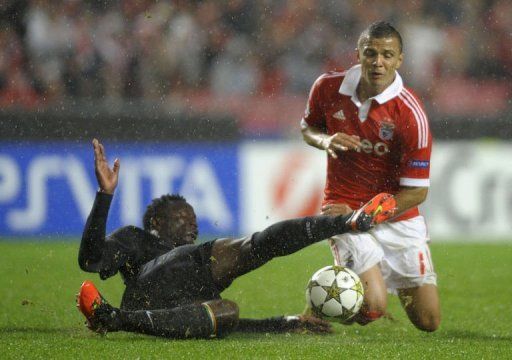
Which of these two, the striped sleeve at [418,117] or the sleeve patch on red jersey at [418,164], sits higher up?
the striped sleeve at [418,117]

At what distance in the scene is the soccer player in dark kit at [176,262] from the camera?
5.75 m

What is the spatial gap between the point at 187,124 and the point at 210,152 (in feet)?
1.35

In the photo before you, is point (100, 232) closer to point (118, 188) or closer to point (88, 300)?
point (88, 300)

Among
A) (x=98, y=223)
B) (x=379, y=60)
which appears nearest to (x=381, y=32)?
(x=379, y=60)

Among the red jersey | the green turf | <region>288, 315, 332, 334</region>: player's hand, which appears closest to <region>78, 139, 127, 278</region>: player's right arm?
the green turf

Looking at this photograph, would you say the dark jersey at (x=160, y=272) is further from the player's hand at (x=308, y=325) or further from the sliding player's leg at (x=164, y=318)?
the player's hand at (x=308, y=325)

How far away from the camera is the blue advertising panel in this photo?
11.2m

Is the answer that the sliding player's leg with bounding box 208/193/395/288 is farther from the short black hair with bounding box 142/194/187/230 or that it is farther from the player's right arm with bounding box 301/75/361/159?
the player's right arm with bounding box 301/75/361/159

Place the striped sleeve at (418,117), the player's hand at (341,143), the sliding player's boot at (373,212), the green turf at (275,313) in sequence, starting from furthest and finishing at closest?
the striped sleeve at (418,117) < the player's hand at (341,143) < the sliding player's boot at (373,212) < the green turf at (275,313)

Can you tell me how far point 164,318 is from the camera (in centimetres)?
582

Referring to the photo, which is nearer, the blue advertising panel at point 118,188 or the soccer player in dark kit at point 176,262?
the soccer player in dark kit at point 176,262

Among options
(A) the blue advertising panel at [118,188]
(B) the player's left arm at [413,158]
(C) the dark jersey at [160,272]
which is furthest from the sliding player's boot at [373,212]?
(A) the blue advertising panel at [118,188]

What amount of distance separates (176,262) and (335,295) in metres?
0.92

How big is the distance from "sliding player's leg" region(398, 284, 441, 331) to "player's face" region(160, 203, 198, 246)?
1.42 meters
